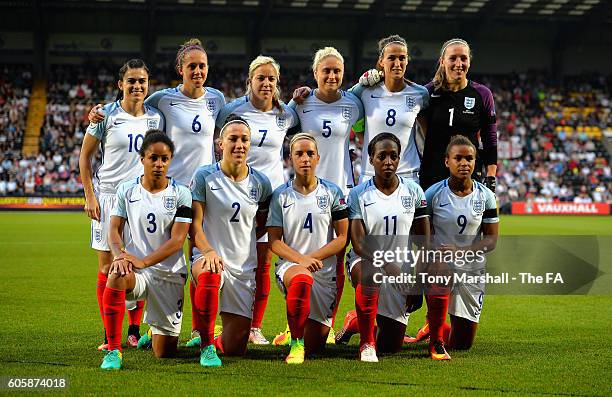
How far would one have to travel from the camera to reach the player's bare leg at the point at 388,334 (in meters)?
6.09

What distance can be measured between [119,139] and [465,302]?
112 inches

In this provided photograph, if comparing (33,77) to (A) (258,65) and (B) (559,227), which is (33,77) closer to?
(B) (559,227)

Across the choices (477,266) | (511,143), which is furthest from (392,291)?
(511,143)

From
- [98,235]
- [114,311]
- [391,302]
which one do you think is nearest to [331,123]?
[391,302]

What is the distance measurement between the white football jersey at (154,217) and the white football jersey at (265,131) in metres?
1.07

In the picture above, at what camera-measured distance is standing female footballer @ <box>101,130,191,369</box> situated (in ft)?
18.3

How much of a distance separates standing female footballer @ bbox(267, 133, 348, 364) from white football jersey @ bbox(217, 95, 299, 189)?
73 centimetres

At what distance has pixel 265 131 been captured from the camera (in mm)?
6590

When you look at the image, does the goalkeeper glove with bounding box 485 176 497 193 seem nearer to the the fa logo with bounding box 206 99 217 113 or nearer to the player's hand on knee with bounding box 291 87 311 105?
the player's hand on knee with bounding box 291 87 311 105

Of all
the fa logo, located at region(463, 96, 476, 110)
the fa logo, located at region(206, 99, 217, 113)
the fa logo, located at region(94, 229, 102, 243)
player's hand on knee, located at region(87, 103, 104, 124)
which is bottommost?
the fa logo, located at region(94, 229, 102, 243)

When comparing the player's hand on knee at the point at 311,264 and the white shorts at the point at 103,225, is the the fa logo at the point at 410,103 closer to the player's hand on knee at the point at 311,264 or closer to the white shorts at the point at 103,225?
the player's hand on knee at the point at 311,264

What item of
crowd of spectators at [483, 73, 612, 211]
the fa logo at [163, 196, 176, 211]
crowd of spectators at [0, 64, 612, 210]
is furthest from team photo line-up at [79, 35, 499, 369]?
crowd of spectators at [483, 73, 612, 211]

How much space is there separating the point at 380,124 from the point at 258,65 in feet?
3.56

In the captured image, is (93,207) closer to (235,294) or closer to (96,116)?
(96,116)
